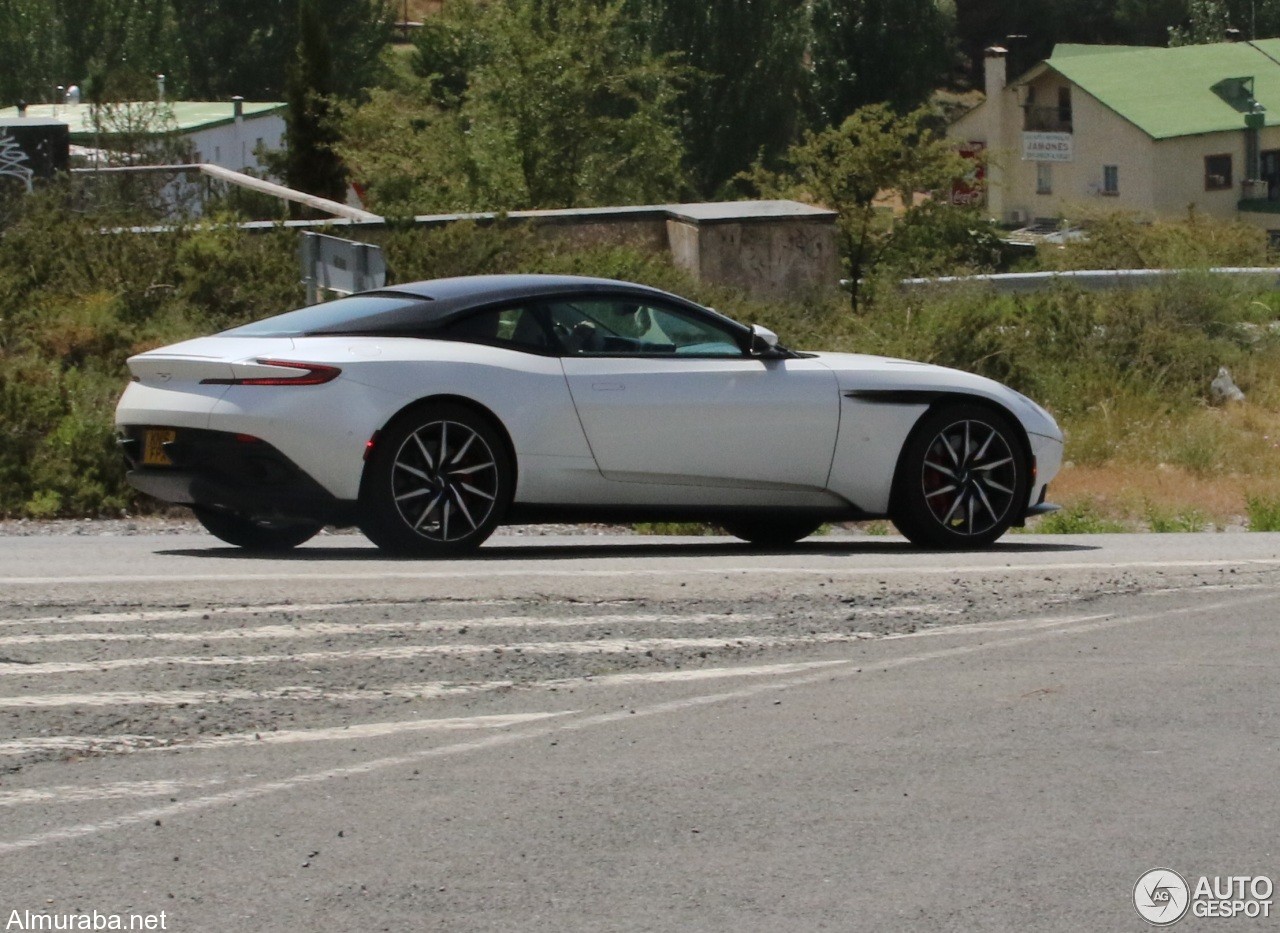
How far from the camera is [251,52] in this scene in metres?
85.9

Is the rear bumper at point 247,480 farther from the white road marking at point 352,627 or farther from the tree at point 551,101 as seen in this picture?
the tree at point 551,101

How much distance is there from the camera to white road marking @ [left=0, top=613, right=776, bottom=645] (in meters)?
7.14

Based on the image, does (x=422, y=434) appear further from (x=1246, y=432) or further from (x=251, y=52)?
(x=251, y=52)

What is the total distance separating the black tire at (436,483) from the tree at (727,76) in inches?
2305

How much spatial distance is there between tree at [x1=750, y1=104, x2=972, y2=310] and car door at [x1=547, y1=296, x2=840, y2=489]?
59.5 ft

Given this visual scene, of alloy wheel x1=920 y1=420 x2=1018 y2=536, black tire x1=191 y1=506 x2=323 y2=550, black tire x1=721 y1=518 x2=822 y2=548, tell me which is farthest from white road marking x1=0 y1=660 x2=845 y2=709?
black tire x1=721 y1=518 x2=822 y2=548

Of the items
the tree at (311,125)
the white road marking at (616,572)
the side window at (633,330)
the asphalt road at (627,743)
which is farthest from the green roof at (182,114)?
the asphalt road at (627,743)

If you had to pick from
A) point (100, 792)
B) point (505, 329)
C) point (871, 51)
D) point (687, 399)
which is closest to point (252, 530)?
point (505, 329)

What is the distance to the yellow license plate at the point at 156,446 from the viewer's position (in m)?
9.17

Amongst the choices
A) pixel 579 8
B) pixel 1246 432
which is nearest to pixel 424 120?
pixel 579 8

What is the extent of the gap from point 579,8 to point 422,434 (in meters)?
24.8

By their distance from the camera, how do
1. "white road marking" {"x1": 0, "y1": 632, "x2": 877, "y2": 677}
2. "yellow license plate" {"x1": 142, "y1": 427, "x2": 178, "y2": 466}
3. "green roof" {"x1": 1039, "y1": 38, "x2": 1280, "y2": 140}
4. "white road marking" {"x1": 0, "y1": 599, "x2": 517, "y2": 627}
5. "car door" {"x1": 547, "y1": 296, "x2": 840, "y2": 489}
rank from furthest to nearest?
1. "green roof" {"x1": 1039, "y1": 38, "x2": 1280, "y2": 140}
2. "car door" {"x1": 547, "y1": 296, "x2": 840, "y2": 489}
3. "yellow license plate" {"x1": 142, "y1": 427, "x2": 178, "y2": 466}
4. "white road marking" {"x1": 0, "y1": 599, "x2": 517, "y2": 627}
5. "white road marking" {"x1": 0, "y1": 632, "x2": 877, "y2": 677}

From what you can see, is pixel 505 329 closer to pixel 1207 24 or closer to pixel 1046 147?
pixel 1046 147

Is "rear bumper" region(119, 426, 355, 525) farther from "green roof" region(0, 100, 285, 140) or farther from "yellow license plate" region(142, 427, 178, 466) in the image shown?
"green roof" region(0, 100, 285, 140)
